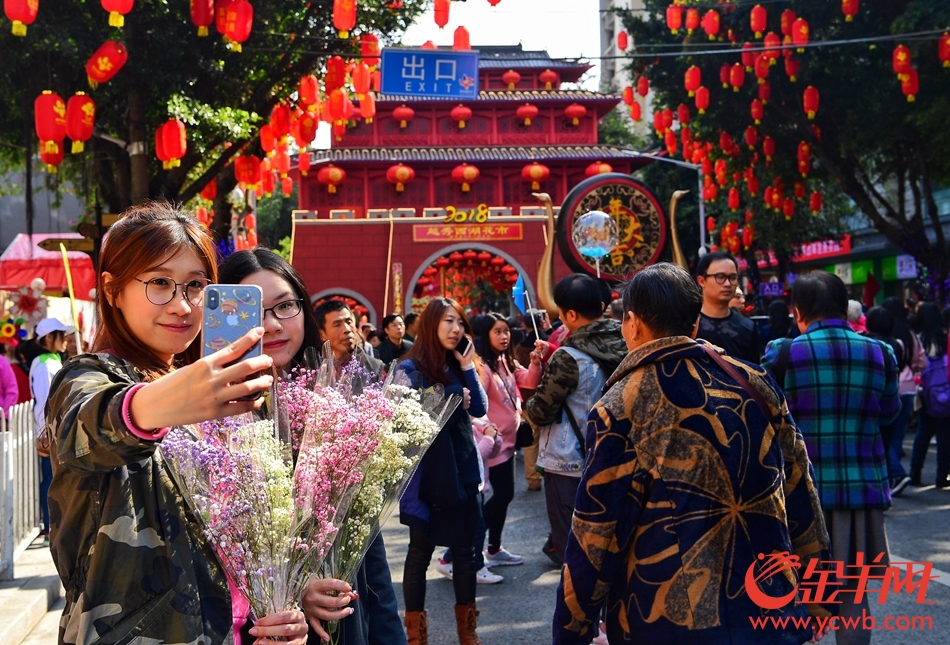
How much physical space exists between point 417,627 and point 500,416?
195 cm

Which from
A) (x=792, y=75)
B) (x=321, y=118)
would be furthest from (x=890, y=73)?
(x=321, y=118)

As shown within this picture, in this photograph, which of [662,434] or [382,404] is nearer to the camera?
[382,404]

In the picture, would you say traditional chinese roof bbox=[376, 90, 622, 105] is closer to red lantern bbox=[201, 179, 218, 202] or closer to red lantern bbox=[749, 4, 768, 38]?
red lantern bbox=[749, 4, 768, 38]

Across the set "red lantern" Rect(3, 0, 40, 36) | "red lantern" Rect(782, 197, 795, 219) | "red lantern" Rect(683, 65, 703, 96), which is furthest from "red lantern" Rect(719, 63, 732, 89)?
"red lantern" Rect(3, 0, 40, 36)

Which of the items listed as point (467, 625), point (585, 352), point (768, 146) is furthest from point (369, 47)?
point (467, 625)

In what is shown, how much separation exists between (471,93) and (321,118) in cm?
276

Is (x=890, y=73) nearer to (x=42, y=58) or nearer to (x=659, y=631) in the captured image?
(x=42, y=58)

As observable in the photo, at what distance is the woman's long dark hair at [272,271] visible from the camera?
8.23ft

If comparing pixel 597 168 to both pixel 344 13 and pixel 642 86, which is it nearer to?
pixel 642 86

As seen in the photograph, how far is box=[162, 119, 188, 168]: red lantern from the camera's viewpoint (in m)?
9.86

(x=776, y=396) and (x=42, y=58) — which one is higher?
(x=42, y=58)

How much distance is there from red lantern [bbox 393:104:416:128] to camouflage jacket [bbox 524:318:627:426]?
26196 mm

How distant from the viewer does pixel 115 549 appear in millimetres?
1690

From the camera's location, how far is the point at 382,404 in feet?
6.86
